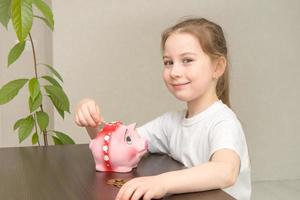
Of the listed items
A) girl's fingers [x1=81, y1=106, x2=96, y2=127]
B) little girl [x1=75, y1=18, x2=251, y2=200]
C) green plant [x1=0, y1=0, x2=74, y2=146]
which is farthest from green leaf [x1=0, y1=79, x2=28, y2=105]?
girl's fingers [x1=81, y1=106, x2=96, y2=127]

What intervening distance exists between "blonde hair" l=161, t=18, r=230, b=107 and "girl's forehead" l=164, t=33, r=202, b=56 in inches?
0.6

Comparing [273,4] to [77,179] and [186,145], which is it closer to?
[186,145]

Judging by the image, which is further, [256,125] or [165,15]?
[256,125]

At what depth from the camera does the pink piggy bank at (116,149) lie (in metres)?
0.91

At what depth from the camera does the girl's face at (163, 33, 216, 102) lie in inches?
39.9

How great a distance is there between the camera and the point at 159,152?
1163 millimetres

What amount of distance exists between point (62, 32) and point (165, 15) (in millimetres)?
506

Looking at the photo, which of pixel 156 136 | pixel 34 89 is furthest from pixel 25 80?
pixel 156 136

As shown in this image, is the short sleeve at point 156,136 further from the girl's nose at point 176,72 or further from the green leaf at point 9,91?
the green leaf at point 9,91

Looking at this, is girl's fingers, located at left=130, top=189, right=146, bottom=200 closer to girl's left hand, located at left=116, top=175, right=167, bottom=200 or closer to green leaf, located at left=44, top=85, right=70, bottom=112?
girl's left hand, located at left=116, top=175, right=167, bottom=200

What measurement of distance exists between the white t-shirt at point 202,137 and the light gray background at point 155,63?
3.54 ft

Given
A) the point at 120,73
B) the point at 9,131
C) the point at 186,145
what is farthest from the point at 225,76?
the point at 9,131

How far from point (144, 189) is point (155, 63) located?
1597mm

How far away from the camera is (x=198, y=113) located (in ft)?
3.55
